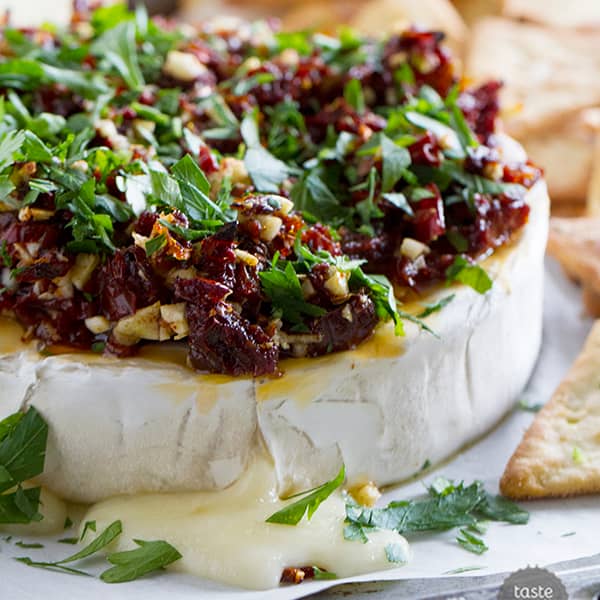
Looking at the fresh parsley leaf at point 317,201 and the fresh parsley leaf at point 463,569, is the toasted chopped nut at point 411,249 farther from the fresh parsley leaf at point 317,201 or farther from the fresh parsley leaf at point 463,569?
the fresh parsley leaf at point 463,569

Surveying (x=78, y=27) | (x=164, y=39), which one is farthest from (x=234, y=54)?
(x=78, y=27)

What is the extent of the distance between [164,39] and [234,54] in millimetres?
292

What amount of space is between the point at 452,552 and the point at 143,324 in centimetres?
101

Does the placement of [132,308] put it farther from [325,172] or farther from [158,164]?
[325,172]

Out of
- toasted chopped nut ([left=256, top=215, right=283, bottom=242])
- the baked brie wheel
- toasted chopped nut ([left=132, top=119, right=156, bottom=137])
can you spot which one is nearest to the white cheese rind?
the baked brie wheel

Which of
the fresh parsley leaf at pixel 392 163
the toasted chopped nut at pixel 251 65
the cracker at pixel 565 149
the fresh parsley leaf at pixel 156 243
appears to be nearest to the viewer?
the fresh parsley leaf at pixel 156 243

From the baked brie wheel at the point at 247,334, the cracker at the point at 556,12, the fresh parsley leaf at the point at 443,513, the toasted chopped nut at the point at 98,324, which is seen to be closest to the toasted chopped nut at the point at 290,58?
the baked brie wheel at the point at 247,334

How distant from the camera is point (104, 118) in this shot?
3.38 m

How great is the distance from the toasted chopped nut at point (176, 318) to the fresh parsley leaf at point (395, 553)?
0.76 metres

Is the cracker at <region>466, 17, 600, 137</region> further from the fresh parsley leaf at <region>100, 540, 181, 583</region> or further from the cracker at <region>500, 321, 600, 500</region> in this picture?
the fresh parsley leaf at <region>100, 540, 181, 583</region>

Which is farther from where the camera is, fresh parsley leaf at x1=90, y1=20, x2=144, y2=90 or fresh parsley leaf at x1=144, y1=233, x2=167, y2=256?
fresh parsley leaf at x1=90, y1=20, x2=144, y2=90

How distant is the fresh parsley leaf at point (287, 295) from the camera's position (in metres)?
2.61

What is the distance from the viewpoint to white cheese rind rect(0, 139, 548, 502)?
8.66 feet

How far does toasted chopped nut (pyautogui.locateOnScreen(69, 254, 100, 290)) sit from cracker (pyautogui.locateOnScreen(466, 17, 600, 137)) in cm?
254
